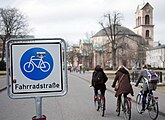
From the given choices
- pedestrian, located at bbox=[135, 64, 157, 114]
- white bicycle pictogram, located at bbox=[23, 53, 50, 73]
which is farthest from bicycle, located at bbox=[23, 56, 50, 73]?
pedestrian, located at bbox=[135, 64, 157, 114]

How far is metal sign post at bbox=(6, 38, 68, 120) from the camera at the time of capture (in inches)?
97.3

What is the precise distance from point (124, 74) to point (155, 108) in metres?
1.34

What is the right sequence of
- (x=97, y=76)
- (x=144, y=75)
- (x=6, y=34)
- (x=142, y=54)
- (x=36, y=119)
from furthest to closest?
(x=142, y=54)
(x=6, y=34)
(x=97, y=76)
(x=144, y=75)
(x=36, y=119)

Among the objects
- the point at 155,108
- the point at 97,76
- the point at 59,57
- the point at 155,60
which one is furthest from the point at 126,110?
the point at 155,60

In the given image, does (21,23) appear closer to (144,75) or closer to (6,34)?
(6,34)

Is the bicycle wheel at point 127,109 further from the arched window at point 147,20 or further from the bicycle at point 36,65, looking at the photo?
the arched window at point 147,20

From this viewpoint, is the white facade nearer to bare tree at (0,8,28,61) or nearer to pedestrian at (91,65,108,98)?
bare tree at (0,8,28,61)

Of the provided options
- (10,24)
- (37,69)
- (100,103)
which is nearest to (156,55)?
(10,24)

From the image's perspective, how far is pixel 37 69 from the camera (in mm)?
2455

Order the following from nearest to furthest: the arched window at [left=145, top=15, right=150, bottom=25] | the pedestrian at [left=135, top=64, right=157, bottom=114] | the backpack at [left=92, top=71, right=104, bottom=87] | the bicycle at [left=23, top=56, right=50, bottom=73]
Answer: the bicycle at [left=23, top=56, right=50, bottom=73] < the pedestrian at [left=135, top=64, right=157, bottom=114] < the backpack at [left=92, top=71, right=104, bottom=87] < the arched window at [left=145, top=15, right=150, bottom=25]

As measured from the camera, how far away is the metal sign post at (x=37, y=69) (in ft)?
8.11

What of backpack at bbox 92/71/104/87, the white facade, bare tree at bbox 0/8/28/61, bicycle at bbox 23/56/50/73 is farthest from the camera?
the white facade

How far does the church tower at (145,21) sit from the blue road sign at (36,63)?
108m

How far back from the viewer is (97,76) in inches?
348
